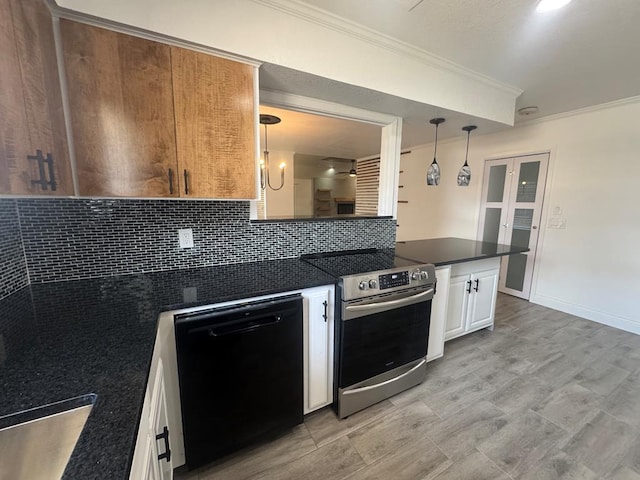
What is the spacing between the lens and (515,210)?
372cm

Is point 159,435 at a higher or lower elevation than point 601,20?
lower

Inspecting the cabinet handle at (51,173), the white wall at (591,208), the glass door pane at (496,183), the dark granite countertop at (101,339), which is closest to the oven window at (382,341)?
the dark granite countertop at (101,339)

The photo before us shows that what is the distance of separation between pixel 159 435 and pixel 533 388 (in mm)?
2477

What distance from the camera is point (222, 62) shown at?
1.40 m

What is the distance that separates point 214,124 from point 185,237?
2.39 feet

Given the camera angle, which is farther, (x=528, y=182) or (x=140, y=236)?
(x=528, y=182)

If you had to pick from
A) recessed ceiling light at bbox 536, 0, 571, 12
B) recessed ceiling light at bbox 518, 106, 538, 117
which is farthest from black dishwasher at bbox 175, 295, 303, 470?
recessed ceiling light at bbox 518, 106, 538, 117

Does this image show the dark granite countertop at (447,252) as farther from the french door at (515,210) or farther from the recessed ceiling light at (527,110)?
the recessed ceiling light at (527,110)

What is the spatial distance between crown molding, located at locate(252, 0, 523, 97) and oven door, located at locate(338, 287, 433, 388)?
1639mm

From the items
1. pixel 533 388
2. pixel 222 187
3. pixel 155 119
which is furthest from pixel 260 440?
pixel 533 388

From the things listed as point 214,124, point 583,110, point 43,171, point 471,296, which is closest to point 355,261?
point 214,124

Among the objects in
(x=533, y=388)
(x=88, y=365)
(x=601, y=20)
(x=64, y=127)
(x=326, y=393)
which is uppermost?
(x=601, y=20)

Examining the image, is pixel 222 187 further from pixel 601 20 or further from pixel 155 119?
pixel 601 20

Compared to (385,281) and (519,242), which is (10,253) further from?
(519,242)
